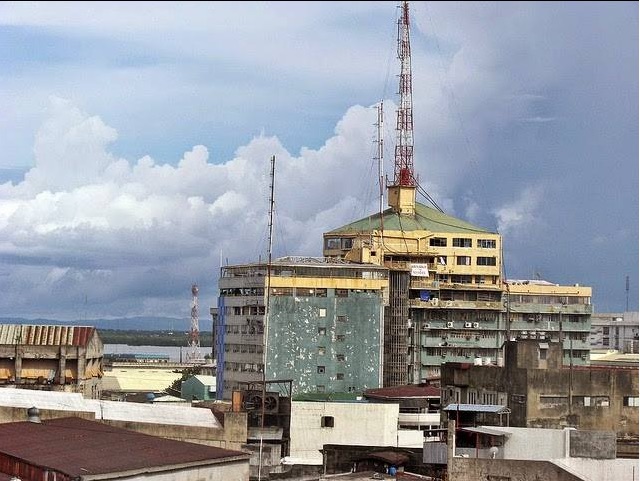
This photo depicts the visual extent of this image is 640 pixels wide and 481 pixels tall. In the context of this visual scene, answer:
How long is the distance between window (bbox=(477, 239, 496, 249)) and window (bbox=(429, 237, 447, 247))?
296 centimetres

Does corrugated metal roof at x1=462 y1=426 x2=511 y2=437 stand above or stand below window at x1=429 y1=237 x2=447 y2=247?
below

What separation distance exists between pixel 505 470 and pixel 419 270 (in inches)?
2551

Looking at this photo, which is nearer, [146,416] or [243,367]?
[146,416]

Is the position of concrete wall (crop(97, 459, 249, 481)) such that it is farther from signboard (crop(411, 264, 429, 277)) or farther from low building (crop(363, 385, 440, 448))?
signboard (crop(411, 264, 429, 277))

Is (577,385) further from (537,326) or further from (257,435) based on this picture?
(537,326)

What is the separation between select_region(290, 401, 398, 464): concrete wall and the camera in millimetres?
77250

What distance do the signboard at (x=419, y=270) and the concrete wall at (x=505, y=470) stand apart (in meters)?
63.2

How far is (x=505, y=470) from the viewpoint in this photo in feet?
159

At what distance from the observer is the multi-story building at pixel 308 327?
103 m

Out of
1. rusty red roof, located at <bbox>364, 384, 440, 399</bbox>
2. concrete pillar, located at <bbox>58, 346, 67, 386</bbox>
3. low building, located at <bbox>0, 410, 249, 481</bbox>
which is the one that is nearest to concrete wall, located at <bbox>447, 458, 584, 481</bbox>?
low building, located at <bbox>0, 410, 249, 481</bbox>

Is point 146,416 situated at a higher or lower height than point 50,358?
lower

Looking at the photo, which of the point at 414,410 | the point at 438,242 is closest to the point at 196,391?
the point at 414,410

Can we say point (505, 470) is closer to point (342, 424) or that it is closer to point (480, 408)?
point (480, 408)

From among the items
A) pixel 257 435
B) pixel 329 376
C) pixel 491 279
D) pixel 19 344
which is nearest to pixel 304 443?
pixel 257 435
